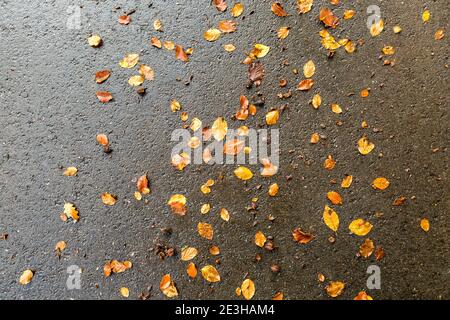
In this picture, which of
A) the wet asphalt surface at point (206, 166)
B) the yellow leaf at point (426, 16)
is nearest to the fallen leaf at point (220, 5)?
the wet asphalt surface at point (206, 166)

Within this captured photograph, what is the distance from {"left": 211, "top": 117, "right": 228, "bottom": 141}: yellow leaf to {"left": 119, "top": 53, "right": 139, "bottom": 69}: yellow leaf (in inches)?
27.4

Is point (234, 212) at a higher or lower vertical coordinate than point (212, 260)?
higher

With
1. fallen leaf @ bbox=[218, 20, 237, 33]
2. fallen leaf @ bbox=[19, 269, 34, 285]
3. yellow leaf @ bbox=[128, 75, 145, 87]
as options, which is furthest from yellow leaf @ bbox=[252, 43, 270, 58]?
fallen leaf @ bbox=[19, 269, 34, 285]

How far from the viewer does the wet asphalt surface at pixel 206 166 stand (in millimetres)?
2578

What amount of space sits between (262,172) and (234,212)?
1.04ft

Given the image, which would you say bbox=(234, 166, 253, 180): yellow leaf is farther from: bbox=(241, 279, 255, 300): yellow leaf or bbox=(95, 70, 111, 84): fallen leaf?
bbox=(95, 70, 111, 84): fallen leaf

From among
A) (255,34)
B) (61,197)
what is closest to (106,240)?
(61,197)

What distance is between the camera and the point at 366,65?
2.78 metres

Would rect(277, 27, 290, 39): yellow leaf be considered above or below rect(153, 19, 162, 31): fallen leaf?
below

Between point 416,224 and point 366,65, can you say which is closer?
point 416,224

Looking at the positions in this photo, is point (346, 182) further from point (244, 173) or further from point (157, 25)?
point (157, 25)

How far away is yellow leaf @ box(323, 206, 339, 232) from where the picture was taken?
8.53 feet

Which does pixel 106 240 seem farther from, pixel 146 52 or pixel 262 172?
pixel 146 52
